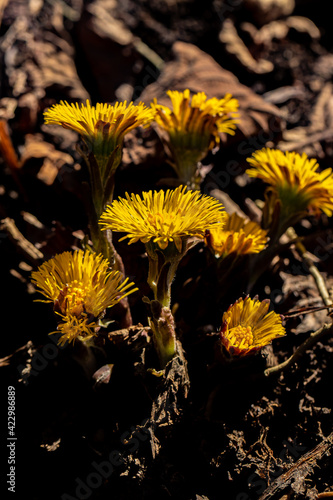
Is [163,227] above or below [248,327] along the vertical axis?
above

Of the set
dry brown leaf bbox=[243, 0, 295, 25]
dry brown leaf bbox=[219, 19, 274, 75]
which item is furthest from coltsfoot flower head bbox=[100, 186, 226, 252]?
dry brown leaf bbox=[243, 0, 295, 25]

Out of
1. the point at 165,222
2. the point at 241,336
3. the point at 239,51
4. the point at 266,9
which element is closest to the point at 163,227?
the point at 165,222

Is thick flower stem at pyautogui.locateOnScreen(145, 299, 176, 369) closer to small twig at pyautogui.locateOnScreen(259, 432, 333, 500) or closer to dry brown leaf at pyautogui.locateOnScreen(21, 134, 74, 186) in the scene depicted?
small twig at pyautogui.locateOnScreen(259, 432, 333, 500)

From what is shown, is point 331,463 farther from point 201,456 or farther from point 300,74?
point 300,74

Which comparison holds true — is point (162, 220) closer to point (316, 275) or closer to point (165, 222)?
Answer: point (165, 222)

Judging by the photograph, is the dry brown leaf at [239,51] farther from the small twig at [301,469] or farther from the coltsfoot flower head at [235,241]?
the small twig at [301,469]
